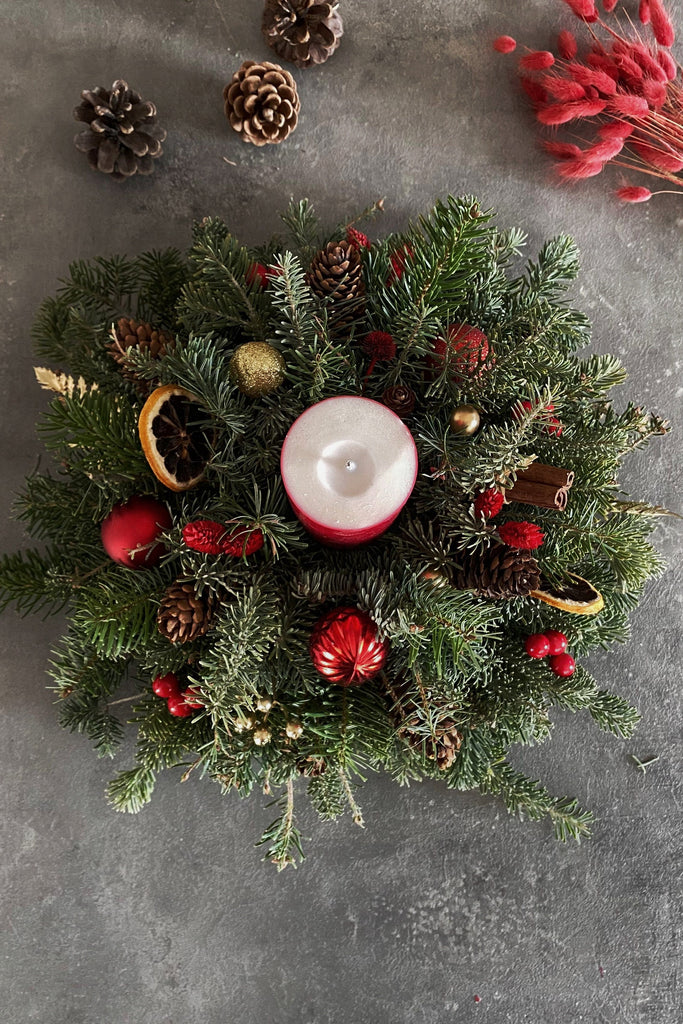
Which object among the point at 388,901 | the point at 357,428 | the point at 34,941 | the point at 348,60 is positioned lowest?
the point at 34,941

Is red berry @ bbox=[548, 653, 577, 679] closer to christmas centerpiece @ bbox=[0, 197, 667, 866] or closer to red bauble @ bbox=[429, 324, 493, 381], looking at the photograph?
christmas centerpiece @ bbox=[0, 197, 667, 866]

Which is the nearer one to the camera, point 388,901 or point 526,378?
point 526,378

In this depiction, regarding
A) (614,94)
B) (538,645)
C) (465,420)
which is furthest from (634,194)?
(538,645)

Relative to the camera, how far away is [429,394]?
658 millimetres

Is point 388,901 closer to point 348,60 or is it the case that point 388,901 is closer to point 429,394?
point 429,394

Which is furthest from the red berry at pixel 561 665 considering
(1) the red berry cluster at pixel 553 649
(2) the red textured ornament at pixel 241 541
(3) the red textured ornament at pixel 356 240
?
(3) the red textured ornament at pixel 356 240

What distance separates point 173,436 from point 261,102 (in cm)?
55

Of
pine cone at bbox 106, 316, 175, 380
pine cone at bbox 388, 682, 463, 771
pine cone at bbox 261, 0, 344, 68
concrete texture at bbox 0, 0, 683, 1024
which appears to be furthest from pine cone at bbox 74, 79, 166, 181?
pine cone at bbox 388, 682, 463, 771

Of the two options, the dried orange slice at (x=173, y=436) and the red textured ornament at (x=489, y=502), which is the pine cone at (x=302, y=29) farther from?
the red textured ornament at (x=489, y=502)

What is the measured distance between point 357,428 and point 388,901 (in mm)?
748

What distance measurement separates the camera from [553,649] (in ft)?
2.40

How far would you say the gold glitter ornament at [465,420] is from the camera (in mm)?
634

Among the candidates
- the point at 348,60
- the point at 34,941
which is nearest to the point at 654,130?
the point at 348,60

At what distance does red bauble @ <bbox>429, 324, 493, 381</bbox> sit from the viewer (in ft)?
2.08
